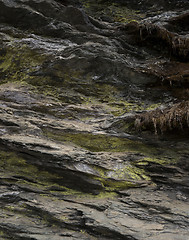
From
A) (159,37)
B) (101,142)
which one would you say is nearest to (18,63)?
(101,142)

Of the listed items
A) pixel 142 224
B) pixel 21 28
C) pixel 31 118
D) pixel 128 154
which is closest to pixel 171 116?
pixel 128 154

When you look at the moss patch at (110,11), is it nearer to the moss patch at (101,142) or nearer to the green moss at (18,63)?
the green moss at (18,63)

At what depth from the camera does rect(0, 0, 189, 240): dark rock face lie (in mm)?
4625

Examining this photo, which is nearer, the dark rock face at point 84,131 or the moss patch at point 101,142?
the dark rock face at point 84,131

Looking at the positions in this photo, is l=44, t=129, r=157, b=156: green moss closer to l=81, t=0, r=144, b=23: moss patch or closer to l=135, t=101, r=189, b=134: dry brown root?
l=135, t=101, r=189, b=134: dry brown root

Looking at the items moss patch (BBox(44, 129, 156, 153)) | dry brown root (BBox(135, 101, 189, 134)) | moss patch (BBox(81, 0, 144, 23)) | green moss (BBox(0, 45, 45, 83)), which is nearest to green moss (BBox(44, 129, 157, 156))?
moss patch (BBox(44, 129, 156, 153))

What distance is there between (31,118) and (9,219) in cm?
351

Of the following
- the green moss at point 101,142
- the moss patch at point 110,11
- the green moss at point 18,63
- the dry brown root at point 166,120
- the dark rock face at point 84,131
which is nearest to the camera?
the dark rock face at point 84,131

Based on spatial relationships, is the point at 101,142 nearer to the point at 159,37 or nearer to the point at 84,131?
the point at 84,131

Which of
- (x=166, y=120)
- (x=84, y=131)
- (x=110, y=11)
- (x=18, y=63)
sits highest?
(x=110, y=11)

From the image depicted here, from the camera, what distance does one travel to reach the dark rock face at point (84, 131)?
4.62 meters

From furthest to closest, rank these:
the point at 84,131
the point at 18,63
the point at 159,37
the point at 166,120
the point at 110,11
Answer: the point at 110,11 → the point at 159,37 → the point at 18,63 → the point at 84,131 → the point at 166,120

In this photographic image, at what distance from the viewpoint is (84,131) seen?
7.16 metres

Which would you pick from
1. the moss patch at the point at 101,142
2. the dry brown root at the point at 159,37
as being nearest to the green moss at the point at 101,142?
the moss patch at the point at 101,142
